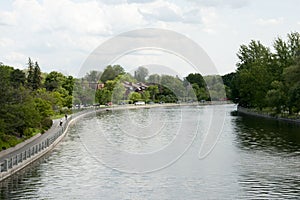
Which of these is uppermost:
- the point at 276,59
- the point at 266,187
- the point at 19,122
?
the point at 276,59

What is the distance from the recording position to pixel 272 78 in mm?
109250

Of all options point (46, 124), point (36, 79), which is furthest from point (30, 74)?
point (46, 124)

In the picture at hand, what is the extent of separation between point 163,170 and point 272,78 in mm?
76238

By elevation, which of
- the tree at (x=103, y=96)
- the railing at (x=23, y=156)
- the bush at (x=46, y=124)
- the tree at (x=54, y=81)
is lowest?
the railing at (x=23, y=156)

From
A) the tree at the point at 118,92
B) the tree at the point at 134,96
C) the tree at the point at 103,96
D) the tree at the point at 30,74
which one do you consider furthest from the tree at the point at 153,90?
the tree at the point at 30,74

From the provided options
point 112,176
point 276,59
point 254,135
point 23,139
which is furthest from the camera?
point 276,59

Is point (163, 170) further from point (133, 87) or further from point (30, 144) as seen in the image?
point (133, 87)

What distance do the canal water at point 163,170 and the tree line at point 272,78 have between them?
25.3 m

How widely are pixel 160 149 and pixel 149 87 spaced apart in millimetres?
140284

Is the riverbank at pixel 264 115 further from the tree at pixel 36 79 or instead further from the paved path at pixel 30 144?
the tree at pixel 36 79

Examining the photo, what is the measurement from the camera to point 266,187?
30.8 meters

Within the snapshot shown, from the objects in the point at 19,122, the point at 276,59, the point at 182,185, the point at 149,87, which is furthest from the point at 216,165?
the point at 149,87

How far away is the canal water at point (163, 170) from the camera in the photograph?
1158 inches

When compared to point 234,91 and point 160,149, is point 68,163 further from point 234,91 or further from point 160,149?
point 234,91
